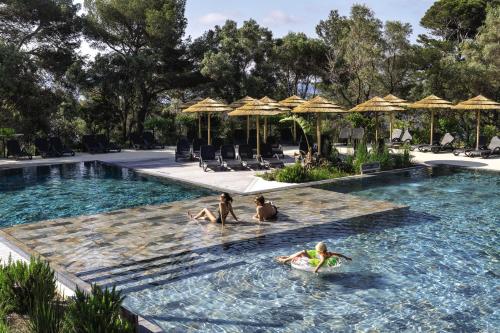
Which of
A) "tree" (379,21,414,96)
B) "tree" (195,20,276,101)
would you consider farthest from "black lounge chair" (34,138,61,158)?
"tree" (379,21,414,96)

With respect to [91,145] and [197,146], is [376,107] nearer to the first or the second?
[197,146]

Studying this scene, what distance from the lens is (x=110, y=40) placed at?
Result: 32875 mm

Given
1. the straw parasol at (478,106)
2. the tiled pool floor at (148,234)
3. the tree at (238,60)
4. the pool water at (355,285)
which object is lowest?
the pool water at (355,285)

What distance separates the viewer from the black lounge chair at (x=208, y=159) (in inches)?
773

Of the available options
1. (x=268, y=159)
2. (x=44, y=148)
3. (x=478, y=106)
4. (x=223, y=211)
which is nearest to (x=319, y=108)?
(x=268, y=159)

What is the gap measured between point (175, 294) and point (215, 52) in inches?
1148

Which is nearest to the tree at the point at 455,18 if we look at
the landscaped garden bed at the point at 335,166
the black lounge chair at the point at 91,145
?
the landscaped garden bed at the point at 335,166

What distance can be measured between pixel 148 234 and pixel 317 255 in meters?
3.67

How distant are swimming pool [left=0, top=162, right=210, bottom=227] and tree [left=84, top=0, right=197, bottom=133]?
41.7 ft

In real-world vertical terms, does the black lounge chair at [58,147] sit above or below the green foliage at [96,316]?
above

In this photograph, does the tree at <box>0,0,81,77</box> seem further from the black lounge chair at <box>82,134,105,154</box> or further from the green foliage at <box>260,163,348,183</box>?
the green foliage at <box>260,163,348,183</box>

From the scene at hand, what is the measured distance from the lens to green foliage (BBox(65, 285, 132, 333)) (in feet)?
16.2

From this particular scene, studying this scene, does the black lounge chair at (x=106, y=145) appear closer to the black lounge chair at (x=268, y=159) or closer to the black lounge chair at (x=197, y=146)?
the black lounge chair at (x=197, y=146)

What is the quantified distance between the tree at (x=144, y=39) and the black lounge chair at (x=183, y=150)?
10.2m
